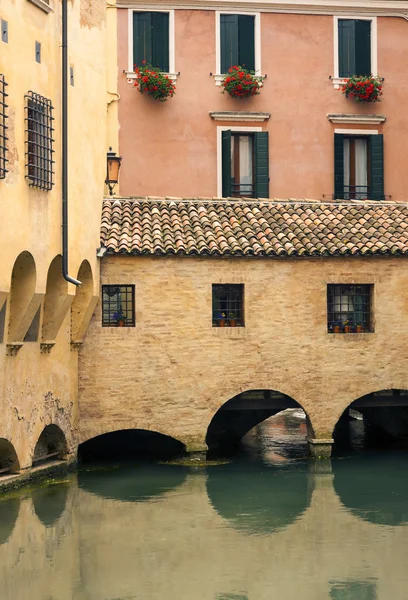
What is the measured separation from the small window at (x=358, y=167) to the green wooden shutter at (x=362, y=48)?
6.32 feet

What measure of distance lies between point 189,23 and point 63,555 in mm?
17724

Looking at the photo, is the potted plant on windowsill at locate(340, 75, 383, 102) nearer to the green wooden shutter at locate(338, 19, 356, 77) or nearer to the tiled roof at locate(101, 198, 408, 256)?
the green wooden shutter at locate(338, 19, 356, 77)

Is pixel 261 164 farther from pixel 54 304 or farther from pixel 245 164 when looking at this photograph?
pixel 54 304

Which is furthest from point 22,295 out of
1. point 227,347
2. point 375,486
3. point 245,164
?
point 245,164

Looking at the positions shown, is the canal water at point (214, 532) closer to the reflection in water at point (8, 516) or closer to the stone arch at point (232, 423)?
the reflection in water at point (8, 516)

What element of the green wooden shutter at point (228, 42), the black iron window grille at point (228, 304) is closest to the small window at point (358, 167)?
the green wooden shutter at point (228, 42)

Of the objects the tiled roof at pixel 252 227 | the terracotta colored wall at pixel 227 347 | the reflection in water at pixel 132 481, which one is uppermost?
the tiled roof at pixel 252 227

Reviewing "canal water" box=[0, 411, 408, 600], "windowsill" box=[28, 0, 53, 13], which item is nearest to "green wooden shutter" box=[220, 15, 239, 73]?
"windowsill" box=[28, 0, 53, 13]

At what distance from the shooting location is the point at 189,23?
3312 cm

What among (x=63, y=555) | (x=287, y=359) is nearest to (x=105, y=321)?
(x=287, y=359)

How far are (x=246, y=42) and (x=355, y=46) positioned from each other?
3.12 metres

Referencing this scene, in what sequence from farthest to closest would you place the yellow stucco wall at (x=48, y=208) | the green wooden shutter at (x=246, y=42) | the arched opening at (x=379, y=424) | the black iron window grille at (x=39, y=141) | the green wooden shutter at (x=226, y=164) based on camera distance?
the green wooden shutter at (x=246, y=42), the green wooden shutter at (x=226, y=164), the arched opening at (x=379, y=424), the black iron window grille at (x=39, y=141), the yellow stucco wall at (x=48, y=208)

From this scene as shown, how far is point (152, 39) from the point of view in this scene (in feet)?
108

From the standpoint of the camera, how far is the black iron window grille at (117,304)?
2847 cm
